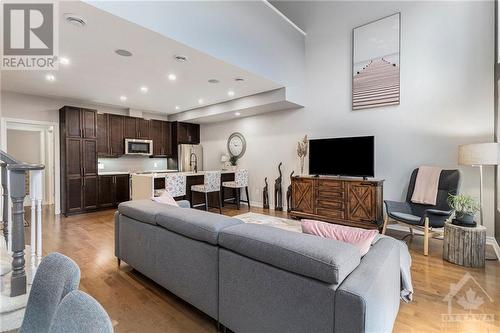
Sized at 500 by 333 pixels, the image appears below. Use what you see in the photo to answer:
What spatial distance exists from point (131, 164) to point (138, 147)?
625mm

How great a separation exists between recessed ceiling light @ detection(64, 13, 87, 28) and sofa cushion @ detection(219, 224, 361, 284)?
2.58 m

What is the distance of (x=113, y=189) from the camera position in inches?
232

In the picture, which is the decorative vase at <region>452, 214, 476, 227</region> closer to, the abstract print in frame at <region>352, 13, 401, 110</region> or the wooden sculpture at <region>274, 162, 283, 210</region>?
the abstract print in frame at <region>352, 13, 401, 110</region>

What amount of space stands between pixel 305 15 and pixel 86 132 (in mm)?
5559

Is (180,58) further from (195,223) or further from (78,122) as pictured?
(78,122)

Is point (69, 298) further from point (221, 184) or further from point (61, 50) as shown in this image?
point (221, 184)

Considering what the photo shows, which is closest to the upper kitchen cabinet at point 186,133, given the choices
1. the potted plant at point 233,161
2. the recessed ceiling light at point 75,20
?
the potted plant at point 233,161

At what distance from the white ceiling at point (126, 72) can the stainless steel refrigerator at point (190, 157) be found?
62.6 inches

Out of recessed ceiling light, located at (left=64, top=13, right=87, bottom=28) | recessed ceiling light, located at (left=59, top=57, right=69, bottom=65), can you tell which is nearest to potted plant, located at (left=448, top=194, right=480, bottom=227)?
recessed ceiling light, located at (left=64, top=13, right=87, bottom=28)

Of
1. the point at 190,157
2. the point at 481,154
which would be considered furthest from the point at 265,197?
the point at 481,154

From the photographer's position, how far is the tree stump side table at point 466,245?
277 centimetres

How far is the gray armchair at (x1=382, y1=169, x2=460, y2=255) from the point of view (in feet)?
10.8

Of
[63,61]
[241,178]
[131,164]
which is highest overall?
[63,61]

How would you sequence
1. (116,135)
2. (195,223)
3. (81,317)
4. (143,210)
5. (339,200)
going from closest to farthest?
(81,317) < (195,223) < (143,210) < (339,200) < (116,135)
